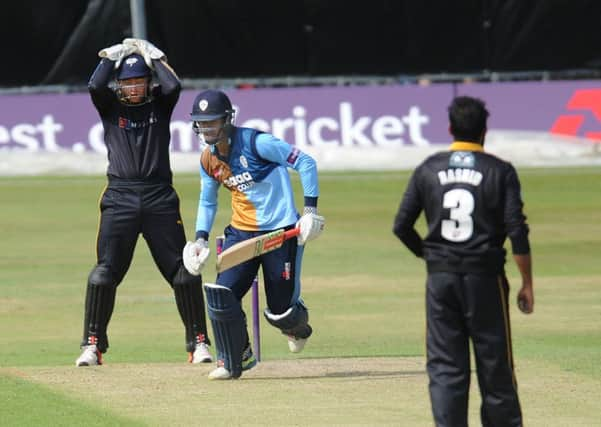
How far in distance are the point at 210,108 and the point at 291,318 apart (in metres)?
1.57

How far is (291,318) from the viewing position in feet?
33.6

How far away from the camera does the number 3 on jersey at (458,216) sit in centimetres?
705

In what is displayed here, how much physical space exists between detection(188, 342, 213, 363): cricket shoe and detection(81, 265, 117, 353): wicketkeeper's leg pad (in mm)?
650

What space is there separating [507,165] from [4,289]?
906cm

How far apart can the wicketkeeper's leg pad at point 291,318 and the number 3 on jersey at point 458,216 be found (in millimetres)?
3239

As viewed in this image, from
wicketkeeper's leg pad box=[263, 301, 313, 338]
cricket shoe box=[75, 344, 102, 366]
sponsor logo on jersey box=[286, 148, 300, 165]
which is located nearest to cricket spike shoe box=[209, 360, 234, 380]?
wicketkeeper's leg pad box=[263, 301, 313, 338]

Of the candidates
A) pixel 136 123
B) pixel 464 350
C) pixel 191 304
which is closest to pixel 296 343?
pixel 191 304

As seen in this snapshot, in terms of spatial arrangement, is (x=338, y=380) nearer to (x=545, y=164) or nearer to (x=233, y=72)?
(x=545, y=164)

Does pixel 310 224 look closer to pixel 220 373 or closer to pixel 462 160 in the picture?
pixel 220 373

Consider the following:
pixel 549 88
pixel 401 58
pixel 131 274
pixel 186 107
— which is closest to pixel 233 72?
pixel 401 58

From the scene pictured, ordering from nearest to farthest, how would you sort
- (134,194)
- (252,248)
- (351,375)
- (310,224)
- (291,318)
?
(310,224) → (252,248) → (351,375) → (291,318) → (134,194)

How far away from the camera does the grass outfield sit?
872cm

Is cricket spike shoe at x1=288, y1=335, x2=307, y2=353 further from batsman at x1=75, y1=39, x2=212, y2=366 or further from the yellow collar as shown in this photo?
the yellow collar

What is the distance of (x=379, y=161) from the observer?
26.7 meters
